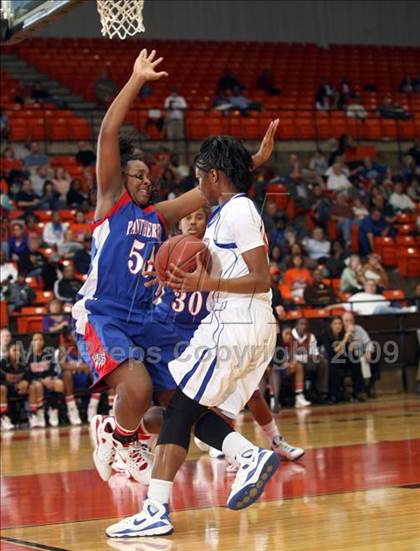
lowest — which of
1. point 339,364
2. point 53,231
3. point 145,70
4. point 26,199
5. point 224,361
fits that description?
point 339,364

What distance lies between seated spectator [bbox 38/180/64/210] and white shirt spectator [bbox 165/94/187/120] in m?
3.70

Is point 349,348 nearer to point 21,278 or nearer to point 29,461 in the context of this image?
point 21,278

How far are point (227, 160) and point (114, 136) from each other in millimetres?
545

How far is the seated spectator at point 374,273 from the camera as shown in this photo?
1548 centimetres

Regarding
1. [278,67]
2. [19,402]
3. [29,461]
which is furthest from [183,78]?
[29,461]

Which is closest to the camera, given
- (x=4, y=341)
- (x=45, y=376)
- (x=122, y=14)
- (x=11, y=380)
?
(x=122, y=14)

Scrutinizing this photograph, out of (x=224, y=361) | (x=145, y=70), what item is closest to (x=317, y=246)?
(x=145, y=70)

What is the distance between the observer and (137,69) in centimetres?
494

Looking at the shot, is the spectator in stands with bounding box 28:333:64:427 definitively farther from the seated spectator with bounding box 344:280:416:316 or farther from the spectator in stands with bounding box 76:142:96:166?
the spectator in stands with bounding box 76:142:96:166

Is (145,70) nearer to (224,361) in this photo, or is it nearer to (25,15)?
(224,361)

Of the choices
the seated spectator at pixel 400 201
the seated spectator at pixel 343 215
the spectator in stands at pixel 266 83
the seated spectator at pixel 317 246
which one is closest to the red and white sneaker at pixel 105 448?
the seated spectator at pixel 317 246

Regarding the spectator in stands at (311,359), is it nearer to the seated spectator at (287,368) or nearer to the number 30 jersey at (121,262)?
the seated spectator at (287,368)

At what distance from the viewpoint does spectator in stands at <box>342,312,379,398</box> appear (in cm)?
1362

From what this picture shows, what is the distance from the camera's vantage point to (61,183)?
1658cm
